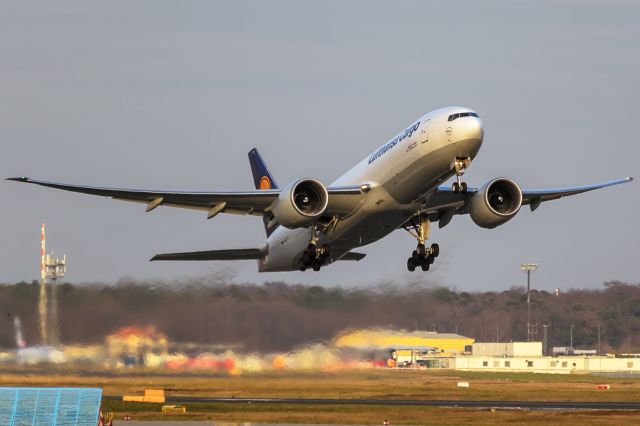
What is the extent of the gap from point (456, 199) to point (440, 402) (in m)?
15.1

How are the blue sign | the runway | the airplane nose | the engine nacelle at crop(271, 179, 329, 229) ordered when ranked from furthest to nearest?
the runway < the engine nacelle at crop(271, 179, 329, 229) < the blue sign < the airplane nose

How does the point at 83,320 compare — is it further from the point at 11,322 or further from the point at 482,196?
the point at 482,196

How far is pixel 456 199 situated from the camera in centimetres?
4834

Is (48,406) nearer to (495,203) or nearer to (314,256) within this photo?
(314,256)

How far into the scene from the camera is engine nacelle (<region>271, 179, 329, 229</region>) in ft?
146

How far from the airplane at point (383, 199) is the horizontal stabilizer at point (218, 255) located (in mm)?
99

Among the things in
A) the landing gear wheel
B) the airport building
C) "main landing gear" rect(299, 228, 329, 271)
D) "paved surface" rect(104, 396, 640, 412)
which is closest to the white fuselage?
"main landing gear" rect(299, 228, 329, 271)

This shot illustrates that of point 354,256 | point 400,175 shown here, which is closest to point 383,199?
point 400,175

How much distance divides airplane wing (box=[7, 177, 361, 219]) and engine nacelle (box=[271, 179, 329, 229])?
0.52 metres

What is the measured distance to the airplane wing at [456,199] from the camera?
157 feet

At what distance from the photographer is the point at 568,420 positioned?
4984 centimetres

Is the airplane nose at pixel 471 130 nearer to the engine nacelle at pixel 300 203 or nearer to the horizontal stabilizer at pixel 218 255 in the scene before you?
the engine nacelle at pixel 300 203

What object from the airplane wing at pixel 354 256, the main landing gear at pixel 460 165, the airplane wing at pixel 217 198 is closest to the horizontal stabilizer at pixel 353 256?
the airplane wing at pixel 354 256

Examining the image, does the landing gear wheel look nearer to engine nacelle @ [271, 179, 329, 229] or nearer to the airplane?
the airplane
